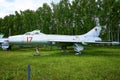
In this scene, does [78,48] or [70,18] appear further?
[70,18]

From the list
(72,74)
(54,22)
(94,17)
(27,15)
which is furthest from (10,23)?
(72,74)

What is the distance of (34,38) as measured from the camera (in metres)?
22.0

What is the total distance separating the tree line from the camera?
44.8 meters

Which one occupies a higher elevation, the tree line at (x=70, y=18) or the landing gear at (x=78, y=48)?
the tree line at (x=70, y=18)

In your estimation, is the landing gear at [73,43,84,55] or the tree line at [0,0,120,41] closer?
the landing gear at [73,43,84,55]

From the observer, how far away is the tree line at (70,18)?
44.8 metres

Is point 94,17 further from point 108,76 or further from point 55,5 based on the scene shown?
point 108,76

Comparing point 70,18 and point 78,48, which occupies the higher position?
point 70,18

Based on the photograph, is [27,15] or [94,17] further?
[27,15]

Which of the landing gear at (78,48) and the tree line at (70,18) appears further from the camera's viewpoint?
the tree line at (70,18)

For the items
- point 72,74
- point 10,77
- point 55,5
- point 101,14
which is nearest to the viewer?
point 10,77

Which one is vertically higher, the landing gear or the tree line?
the tree line

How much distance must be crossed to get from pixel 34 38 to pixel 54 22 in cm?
3249

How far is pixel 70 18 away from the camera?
1960 inches
